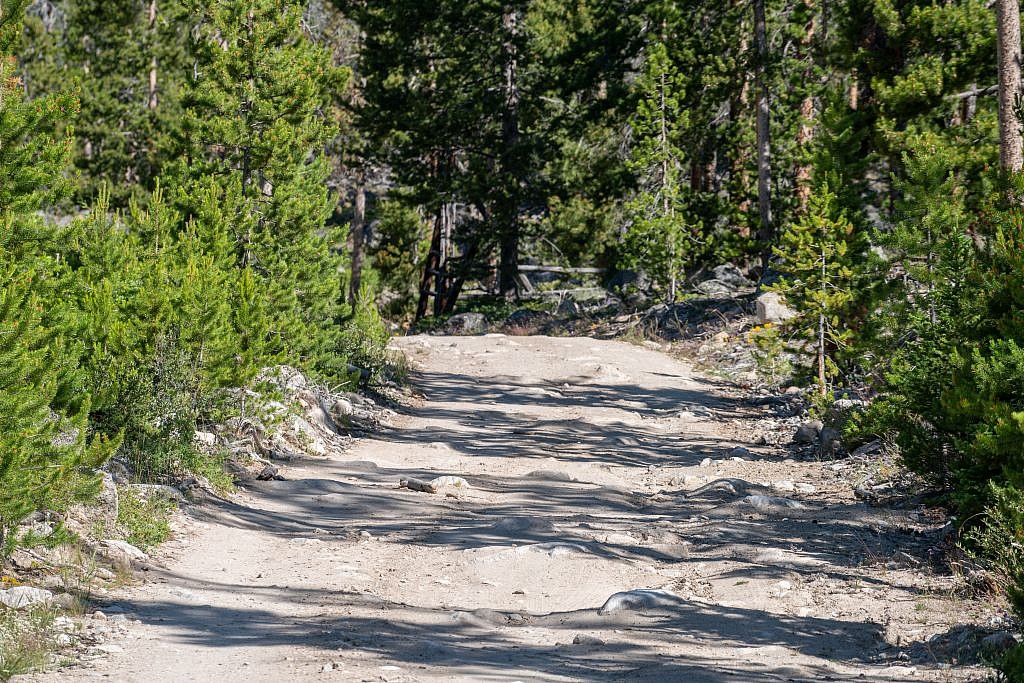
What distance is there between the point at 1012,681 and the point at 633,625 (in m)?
2.42

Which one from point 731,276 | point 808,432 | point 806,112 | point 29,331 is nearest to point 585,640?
point 29,331

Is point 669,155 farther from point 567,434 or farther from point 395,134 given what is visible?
point 567,434

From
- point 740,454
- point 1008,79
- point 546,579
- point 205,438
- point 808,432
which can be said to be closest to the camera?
point 546,579

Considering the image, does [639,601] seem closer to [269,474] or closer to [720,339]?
[269,474]

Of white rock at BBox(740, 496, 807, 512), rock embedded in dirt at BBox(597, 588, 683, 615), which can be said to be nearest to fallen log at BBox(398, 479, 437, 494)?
white rock at BBox(740, 496, 807, 512)

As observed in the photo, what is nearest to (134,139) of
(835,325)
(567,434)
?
(567,434)

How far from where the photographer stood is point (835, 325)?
14555 millimetres

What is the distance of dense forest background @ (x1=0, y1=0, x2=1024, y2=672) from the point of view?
7.49 meters

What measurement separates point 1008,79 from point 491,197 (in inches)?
790

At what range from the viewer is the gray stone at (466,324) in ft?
94.7

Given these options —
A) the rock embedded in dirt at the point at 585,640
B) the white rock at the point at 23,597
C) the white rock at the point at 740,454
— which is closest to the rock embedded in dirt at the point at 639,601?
the rock embedded in dirt at the point at 585,640

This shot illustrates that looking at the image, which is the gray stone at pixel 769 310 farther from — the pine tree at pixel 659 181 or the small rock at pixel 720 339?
the pine tree at pixel 659 181

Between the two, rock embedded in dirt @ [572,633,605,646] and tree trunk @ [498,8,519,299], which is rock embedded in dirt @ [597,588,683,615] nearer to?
rock embedded in dirt @ [572,633,605,646]

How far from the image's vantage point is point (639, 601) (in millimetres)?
6586
